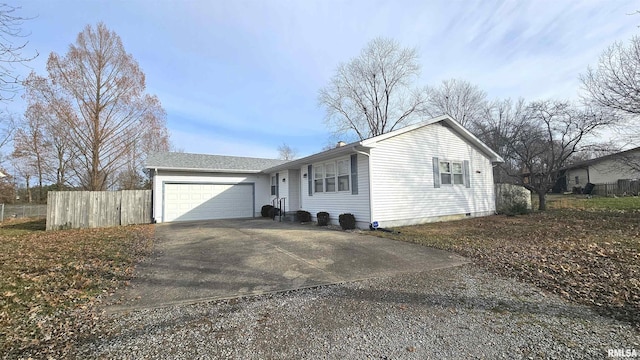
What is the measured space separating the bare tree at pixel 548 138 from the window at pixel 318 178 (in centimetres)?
1222

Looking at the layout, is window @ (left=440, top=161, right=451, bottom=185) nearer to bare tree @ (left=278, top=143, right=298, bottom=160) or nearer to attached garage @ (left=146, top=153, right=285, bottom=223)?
attached garage @ (left=146, top=153, right=285, bottom=223)

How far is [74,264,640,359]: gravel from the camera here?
256 centimetres

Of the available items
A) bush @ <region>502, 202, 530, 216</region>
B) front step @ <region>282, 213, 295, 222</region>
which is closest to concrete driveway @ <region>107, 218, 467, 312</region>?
front step @ <region>282, 213, 295, 222</region>

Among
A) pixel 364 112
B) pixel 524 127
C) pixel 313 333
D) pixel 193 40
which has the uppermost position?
pixel 364 112

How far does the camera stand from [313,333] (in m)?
2.91

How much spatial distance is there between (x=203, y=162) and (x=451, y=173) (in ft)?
43.8

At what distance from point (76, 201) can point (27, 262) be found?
8.41 metres

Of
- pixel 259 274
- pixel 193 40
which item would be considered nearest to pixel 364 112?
pixel 193 40

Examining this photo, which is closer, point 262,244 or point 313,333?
point 313,333

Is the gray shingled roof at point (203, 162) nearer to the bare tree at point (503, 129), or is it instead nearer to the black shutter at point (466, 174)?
the black shutter at point (466, 174)

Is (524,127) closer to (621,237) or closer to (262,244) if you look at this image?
(621,237)

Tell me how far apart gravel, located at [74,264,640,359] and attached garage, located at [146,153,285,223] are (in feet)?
41.5

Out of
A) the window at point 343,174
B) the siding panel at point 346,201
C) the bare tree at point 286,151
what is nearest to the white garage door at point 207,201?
the siding panel at point 346,201

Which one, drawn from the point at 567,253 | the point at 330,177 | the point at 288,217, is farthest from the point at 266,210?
the point at 567,253
